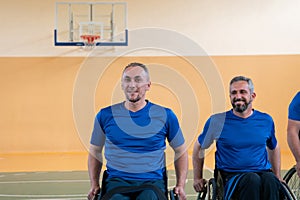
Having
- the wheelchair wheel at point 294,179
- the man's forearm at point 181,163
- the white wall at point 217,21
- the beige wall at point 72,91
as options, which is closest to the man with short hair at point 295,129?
the wheelchair wheel at point 294,179

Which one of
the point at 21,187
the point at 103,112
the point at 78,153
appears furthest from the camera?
the point at 78,153

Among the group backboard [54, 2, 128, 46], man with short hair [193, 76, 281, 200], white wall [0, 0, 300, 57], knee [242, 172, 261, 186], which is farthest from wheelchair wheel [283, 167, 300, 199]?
backboard [54, 2, 128, 46]

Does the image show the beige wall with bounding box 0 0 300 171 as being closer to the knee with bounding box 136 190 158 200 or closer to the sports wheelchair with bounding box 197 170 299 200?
the sports wheelchair with bounding box 197 170 299 200

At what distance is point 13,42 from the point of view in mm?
7965

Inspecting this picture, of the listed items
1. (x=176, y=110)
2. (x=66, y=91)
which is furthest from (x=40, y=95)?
(x=176, y=110)

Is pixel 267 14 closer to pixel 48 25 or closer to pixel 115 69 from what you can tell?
pixel 115 69

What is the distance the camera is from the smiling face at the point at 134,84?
2543mm

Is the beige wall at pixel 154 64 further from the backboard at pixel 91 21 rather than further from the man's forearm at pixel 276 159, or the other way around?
the man's forearm at pixel 276 159

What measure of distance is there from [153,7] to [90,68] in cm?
147

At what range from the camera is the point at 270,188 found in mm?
2447

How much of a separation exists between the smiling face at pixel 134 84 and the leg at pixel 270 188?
775 millimetres

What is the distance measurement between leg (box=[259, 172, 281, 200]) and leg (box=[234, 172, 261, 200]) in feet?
0.09

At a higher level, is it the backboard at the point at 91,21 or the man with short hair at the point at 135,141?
the backboard at the point at 91,21

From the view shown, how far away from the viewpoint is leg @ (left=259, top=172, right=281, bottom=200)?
244 centimetres
